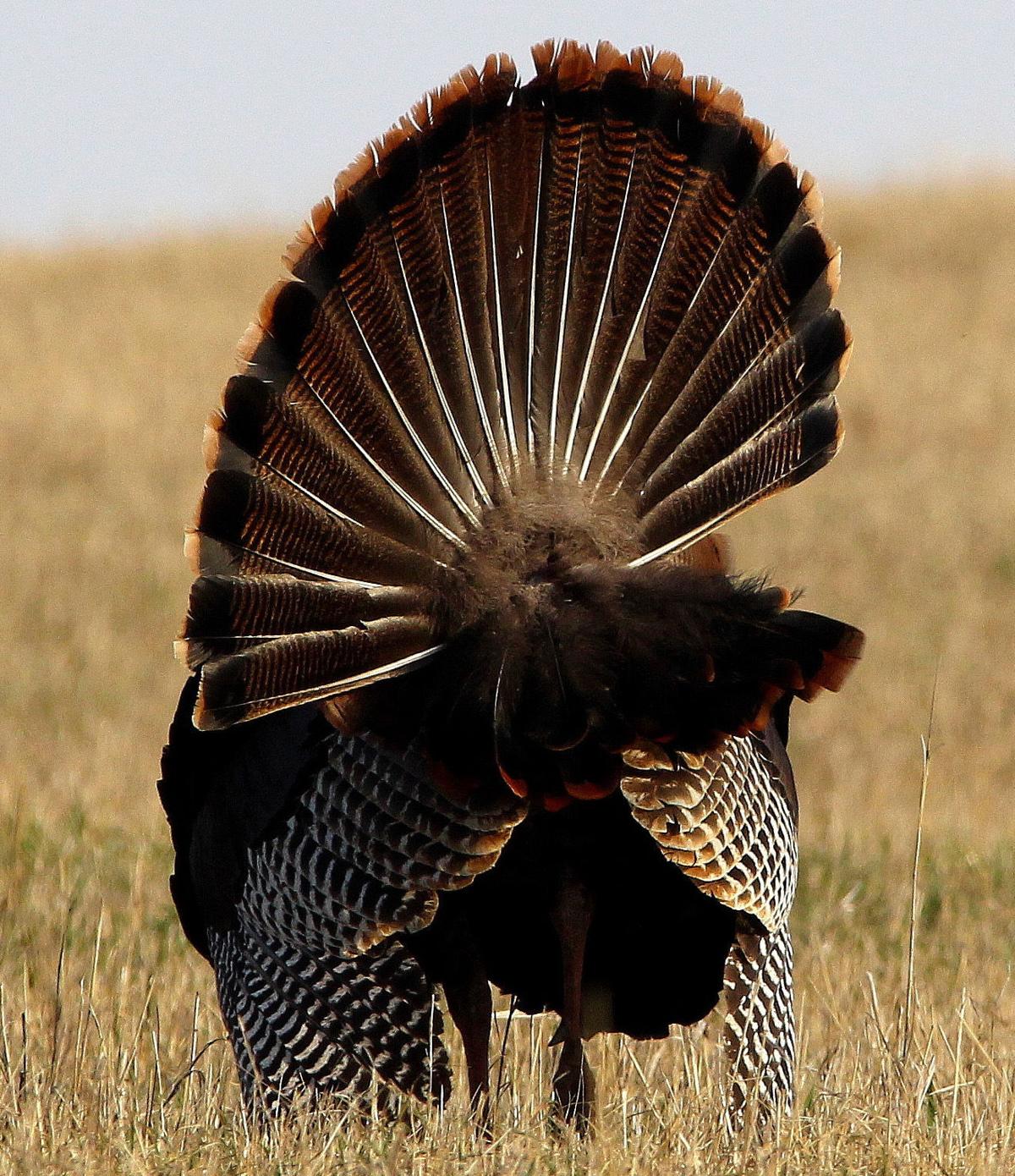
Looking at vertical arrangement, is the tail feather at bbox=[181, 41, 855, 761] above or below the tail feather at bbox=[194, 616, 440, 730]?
above

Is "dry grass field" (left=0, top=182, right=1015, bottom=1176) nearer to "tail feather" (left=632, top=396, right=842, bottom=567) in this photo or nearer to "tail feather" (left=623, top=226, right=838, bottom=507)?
"tail feather" (left=632, top=396, right=842, bottom=567)

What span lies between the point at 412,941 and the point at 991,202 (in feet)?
68.1

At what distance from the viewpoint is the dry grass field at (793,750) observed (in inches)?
144

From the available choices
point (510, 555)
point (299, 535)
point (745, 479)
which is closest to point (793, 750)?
point (745, 479)

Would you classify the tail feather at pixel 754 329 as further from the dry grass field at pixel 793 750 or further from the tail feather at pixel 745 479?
the dry grass field at pixel 793 750

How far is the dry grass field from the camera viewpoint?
367 cm

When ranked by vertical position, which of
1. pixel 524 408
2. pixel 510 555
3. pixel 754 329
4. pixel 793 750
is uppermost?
pixel 754 329

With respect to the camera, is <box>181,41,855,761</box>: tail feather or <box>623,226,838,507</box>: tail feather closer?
<box>181,41,855,761</box>: tail feather

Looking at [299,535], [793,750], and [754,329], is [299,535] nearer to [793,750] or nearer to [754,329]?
→ [754,329]

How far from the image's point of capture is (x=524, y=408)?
4.02 meters

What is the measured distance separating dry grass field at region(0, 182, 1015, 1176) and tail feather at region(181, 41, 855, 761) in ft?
2.80

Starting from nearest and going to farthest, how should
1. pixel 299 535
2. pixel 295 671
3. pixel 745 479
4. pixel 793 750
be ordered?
pixel 295 671
pixel 299 535
pixel 745 479
pixel 793 750

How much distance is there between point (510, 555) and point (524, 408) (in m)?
0.37

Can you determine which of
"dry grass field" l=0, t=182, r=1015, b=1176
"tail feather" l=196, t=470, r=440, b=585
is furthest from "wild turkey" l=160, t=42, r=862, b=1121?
"dry grass field" l=0, t=182, r=1015, b=1176
